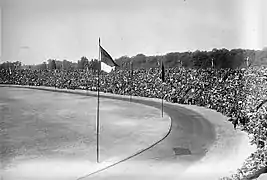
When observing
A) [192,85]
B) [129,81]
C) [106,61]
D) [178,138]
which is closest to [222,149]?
[178,138]

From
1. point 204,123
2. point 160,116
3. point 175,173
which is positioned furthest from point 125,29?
point 175,173

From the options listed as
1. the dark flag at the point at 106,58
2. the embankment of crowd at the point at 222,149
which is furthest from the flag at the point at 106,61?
the embankment of crowd at the point at 222,149

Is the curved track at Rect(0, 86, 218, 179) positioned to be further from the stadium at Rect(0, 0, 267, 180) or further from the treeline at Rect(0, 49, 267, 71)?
the treeline at Rect(0, 49, 267, 71)

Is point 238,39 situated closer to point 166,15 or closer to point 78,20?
point 166,15

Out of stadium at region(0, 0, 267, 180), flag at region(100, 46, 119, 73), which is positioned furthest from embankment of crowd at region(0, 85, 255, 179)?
flag at region(100, 46, 119, 73)

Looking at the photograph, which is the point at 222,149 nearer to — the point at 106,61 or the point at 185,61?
the point at 185,61

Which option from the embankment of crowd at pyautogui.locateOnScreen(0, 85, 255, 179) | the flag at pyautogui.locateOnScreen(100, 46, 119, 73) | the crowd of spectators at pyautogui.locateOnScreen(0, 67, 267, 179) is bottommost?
the embankment of crowd at pyautogui.locateOnScreen(0, 85, 255, 179)

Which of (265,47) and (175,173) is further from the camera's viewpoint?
(265,47)
